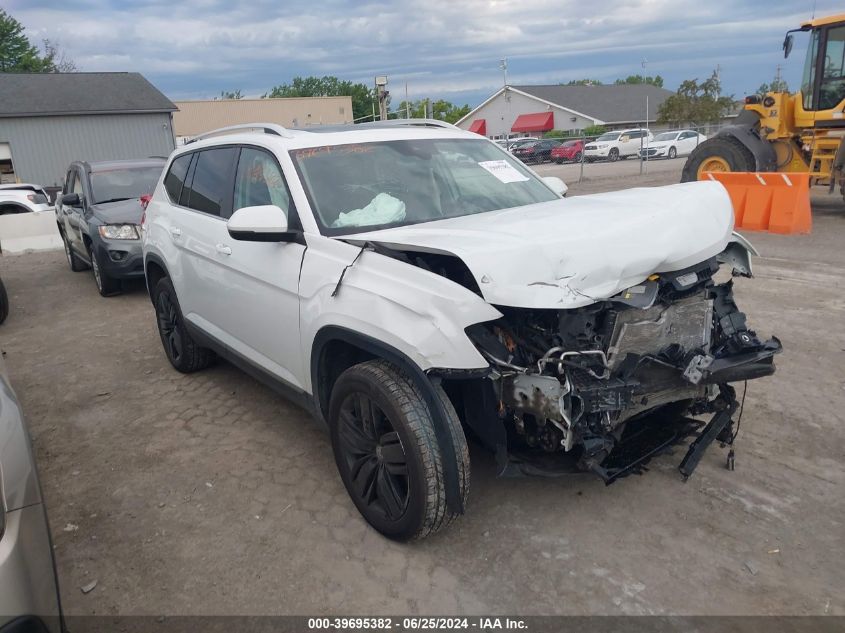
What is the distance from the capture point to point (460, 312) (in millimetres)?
2580

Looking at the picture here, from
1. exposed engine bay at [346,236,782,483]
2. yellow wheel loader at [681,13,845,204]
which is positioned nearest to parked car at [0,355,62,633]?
exposed engine bay at [346,236,782,483]

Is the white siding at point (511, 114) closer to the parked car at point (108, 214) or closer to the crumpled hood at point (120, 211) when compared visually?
the parked car at point (108, 214)

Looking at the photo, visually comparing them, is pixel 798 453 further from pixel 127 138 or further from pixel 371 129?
pixel 127 138

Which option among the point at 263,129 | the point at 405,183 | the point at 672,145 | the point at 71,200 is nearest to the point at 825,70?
the point at 405,183

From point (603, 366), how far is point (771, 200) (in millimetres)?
9436

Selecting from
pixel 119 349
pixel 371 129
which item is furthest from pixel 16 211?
pixel 371 129

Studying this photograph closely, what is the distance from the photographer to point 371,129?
418cm

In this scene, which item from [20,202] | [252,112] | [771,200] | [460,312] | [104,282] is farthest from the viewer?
[252,112]

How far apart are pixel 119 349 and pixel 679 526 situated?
5457 mm

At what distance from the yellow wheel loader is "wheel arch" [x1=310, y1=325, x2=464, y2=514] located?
10.2 metres

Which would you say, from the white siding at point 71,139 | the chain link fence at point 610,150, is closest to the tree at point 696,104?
the chain link fence at point 610,150

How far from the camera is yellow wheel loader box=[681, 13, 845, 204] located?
459 inches

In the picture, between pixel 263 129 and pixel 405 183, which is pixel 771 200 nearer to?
pixel 405 183

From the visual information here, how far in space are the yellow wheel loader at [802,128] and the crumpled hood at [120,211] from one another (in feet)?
30.8
